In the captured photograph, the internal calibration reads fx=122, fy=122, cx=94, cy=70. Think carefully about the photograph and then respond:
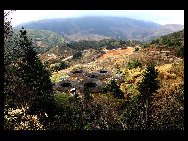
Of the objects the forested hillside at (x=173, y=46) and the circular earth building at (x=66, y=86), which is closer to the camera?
the circular earth building at (x=66, y=86)

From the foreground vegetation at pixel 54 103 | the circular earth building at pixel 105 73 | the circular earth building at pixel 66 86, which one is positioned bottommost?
the circular earth building at pixel 66 86

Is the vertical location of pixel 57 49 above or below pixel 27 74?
above

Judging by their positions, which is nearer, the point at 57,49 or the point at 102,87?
the point at 102,87

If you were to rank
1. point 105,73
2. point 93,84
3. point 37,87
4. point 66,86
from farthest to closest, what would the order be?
point 105,73
point 66,86
point 93,84
point 37,87

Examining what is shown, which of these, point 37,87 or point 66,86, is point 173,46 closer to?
point 66,86

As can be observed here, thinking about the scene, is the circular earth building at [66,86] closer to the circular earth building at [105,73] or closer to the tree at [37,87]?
the circular earth building at [105,73]

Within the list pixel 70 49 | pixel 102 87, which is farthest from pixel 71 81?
pixel 70 49

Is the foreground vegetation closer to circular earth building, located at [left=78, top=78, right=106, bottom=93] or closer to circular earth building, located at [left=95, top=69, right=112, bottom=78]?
circular earth building, located at [left=78, top=78, right=106, bottom=93]

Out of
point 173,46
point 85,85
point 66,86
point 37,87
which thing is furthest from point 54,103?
point 173,46

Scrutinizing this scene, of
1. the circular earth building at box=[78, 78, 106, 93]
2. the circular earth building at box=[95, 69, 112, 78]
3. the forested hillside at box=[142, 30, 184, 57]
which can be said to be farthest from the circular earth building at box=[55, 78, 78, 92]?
the forested hillside at box=[142, 30, 184, 57]

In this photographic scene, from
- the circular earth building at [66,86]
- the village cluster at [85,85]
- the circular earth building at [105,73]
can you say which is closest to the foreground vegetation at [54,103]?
the village cluster at [85,85]
